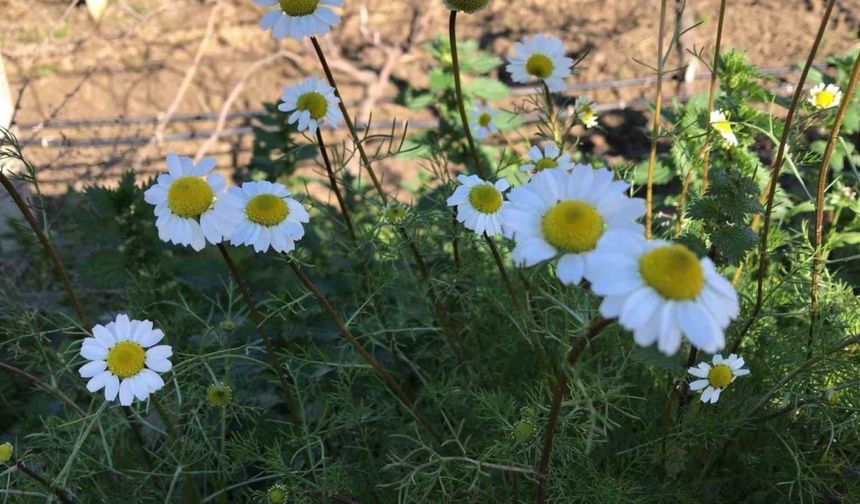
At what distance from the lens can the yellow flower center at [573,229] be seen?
0.91 meters

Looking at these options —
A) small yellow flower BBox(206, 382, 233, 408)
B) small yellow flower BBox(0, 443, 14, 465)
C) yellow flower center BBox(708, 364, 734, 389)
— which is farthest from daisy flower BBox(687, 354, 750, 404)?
small yellow flower BBox(0, 443, 14, 465)

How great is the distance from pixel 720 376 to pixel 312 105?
951 mm

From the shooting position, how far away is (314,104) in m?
1.54

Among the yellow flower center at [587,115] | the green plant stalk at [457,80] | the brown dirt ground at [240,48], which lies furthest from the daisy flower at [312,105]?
the brown dirt ground at [240,48]

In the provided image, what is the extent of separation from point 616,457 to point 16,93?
12.9 feet

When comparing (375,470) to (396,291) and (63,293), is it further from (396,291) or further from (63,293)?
(63,293)

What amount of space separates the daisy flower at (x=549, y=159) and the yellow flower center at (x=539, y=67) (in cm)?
18

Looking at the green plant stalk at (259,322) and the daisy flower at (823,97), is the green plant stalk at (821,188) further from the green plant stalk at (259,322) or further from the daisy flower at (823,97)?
the green plant stalk at (259,322)

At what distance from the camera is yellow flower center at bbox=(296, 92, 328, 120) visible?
60.5 inches

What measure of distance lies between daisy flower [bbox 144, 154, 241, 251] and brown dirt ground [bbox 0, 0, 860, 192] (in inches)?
93.2

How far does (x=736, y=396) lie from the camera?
1742 millimetres

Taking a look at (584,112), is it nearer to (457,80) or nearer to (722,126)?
(722,126)

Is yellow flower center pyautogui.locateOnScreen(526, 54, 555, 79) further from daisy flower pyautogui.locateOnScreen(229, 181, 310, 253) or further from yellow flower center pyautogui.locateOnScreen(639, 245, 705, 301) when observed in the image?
yellow flower center pyautogui.locateOnScreen(639, 245, 705, 301)

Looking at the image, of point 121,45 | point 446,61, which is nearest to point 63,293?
point 446,61
